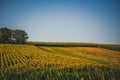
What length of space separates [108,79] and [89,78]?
1.24 meters

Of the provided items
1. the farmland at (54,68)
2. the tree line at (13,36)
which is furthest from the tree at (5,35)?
the farmland at (54,68)

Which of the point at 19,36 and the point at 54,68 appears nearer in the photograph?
the point at 54,68

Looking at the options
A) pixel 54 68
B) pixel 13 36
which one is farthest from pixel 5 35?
pixel 54 68

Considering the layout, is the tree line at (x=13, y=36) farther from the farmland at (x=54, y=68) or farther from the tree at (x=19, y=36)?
the farmland at (x=54, y=68)

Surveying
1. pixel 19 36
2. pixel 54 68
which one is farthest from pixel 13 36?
pixel 54 68

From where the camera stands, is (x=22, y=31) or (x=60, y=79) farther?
(x=22, y=31)

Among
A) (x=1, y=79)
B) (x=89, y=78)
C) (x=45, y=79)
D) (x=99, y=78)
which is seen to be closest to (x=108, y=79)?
(x=99, y=78)

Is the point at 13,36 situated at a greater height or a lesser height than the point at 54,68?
greater

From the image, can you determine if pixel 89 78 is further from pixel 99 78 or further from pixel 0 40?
pixel 0 40

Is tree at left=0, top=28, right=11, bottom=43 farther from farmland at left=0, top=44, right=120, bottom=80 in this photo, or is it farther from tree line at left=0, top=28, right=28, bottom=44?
farmland at left=0, top=44, right=120, bottom=80

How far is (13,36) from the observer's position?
Result: 96.0 meters

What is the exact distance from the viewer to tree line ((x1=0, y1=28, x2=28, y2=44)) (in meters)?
93.2

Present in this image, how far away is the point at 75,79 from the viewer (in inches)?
436

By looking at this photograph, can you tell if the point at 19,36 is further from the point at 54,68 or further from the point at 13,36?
the point at 54,68
